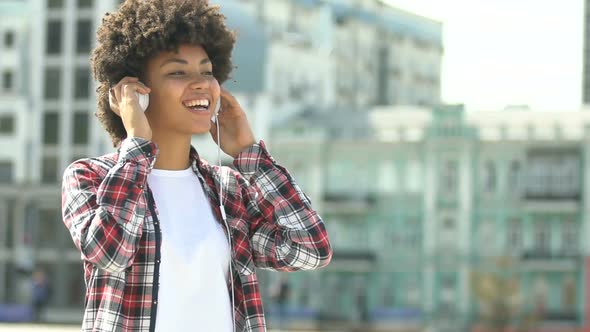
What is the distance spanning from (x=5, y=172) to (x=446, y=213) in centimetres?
1743

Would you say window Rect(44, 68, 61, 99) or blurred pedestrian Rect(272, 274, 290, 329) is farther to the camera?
window Rect(44, 68, 61, 99)

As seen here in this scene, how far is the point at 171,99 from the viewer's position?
297 centimetres

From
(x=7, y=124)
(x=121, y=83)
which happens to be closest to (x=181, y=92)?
(x=121, y=83)

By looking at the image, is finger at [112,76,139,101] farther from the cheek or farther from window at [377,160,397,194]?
window at [377,160,397,194]

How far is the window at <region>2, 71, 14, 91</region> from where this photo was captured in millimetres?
51000

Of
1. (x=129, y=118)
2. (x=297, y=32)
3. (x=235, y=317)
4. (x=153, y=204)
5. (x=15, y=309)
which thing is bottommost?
(x=15, y=309)

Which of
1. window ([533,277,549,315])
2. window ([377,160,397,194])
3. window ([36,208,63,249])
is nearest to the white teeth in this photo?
window ([533,277,549,315])

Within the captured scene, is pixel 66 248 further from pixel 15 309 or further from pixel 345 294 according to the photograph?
pixel 345 294

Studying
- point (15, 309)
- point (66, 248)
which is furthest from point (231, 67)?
point (66, 248)

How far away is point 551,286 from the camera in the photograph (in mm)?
48344

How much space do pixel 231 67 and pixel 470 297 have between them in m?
46.5

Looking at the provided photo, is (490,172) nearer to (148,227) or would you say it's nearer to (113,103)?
(113,103)

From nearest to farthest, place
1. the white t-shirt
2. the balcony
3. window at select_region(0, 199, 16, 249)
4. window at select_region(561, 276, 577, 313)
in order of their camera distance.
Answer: the white t-shirt
window at select_region(561, 276, 577, 313)
the balcony
window at select_region(0, 199, 16, 249)

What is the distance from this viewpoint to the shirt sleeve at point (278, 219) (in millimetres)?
3039
